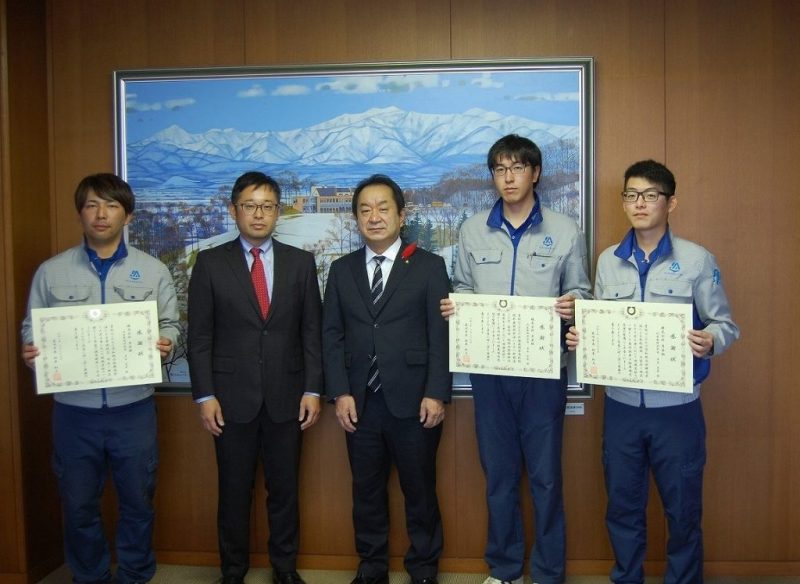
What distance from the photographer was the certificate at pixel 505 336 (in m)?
2.57

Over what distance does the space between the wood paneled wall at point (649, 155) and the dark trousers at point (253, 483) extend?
0.96ft

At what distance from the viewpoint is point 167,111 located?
3100 mm

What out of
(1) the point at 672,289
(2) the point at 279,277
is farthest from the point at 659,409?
(2) the point at 279,277

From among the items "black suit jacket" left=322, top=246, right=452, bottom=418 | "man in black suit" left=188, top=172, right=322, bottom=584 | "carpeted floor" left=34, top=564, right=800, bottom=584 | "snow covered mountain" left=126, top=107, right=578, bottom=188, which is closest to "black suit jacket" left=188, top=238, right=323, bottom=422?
"man in black suit" left=188, top=172, right=322, bottom=584

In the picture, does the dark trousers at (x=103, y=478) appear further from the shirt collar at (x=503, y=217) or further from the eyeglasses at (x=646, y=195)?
the eyeglasses at (x=646, y=195)

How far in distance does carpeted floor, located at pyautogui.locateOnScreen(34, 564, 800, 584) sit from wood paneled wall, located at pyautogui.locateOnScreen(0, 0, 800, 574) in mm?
55

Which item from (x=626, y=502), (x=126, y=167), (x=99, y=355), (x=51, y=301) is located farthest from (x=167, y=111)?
(x=626, y=502)

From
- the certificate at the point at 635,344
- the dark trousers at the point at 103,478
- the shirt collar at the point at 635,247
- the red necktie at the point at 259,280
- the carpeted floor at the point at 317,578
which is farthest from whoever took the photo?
the carpeted floor at the point at 317,578

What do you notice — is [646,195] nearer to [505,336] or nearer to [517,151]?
[517,151]

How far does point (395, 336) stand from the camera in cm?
266

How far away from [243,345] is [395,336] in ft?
2.00

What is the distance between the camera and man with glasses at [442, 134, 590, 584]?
2.68m

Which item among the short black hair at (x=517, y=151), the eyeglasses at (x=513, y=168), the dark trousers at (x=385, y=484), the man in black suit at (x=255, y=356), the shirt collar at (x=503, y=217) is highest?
the short black hair at (x=517, y=151)

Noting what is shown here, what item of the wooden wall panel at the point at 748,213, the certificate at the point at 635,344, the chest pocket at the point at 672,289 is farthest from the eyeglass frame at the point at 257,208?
the wooden wall panel at the point at 748,213
